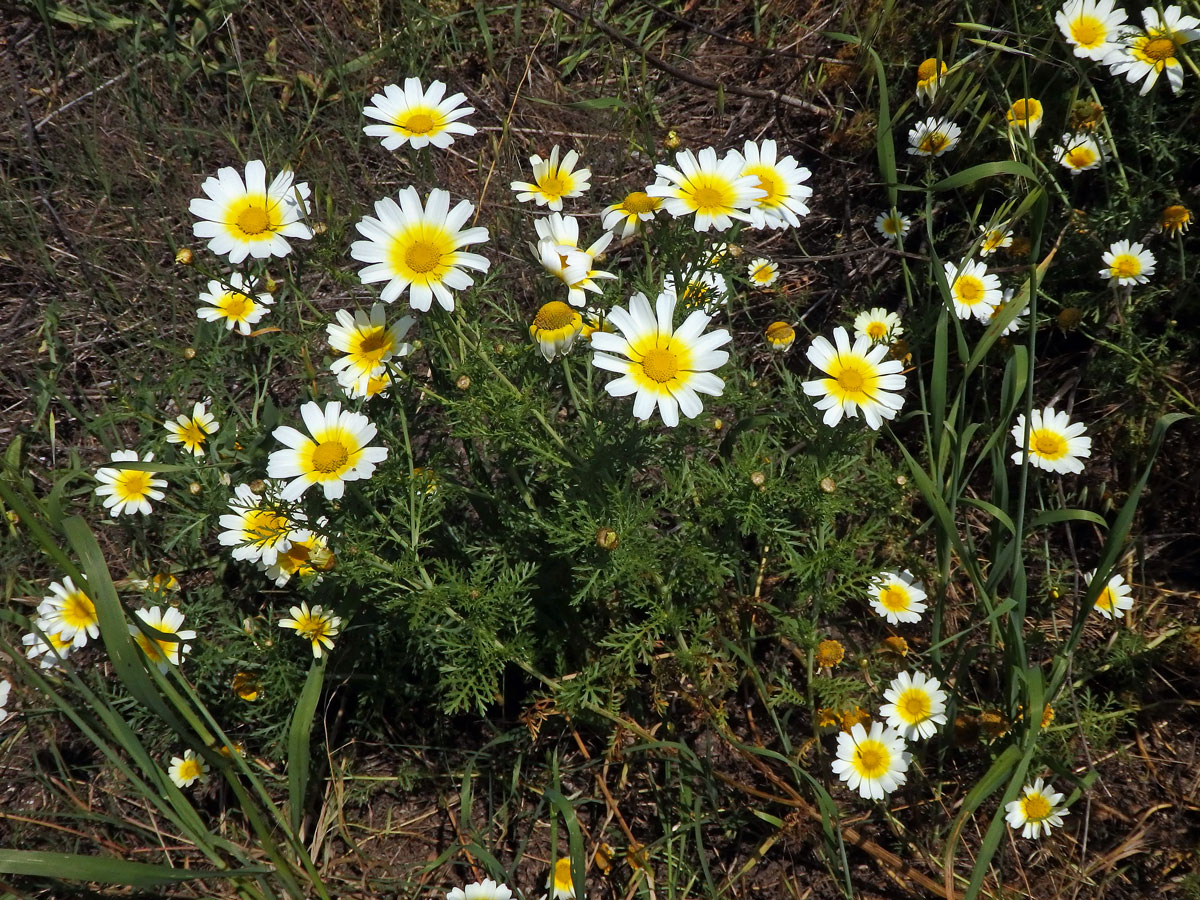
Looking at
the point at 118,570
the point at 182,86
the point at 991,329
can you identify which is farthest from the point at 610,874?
the point at 182,86

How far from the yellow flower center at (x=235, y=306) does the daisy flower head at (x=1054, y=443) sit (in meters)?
2.32

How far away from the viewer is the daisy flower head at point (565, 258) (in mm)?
1909

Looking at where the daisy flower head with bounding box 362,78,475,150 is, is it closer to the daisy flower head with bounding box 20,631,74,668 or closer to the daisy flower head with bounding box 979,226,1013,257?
the daisy flower head with bounding box 20,631,74,668

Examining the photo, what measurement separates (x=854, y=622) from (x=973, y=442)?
2.42 feet

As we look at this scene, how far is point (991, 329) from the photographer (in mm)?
2021

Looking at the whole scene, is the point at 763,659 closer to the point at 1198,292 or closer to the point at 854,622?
the point at 854,622

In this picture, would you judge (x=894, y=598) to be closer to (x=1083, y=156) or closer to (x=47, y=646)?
(x=1083, y=156)

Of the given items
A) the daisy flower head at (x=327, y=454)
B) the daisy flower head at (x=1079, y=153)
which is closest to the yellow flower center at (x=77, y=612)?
the daisy flower head at (x=327, y=454)

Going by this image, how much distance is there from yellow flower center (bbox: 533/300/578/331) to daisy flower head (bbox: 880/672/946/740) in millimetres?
1244

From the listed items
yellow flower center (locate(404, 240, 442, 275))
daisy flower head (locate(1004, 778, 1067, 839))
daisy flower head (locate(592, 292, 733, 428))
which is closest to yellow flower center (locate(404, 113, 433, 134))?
yellow flower center (locate(404, 240, 442, 275))

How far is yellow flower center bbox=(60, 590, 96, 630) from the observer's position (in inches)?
94.7

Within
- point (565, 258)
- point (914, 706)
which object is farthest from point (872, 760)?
point (565, 258)

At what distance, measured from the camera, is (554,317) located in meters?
1.83

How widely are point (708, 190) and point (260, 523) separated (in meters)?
1.38
